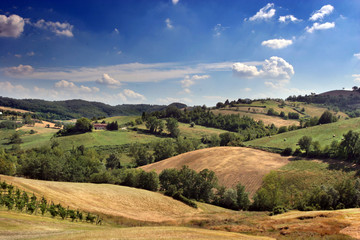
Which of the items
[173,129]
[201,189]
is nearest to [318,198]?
[201,189]

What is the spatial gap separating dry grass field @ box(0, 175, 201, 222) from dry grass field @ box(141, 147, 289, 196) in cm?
3123

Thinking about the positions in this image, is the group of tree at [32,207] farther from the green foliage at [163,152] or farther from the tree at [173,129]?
the tree at [173,129]

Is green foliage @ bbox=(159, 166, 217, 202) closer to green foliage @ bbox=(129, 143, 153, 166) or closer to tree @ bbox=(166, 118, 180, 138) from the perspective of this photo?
green foliage @ bbox=(129, 143, 153, 166)

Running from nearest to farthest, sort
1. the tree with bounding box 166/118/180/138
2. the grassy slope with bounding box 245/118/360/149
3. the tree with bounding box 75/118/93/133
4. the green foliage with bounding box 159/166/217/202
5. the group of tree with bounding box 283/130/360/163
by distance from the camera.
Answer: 1. the green foliage with bounding box 159/166/217/202
2. the group of tree with bounding box 283/130/360/163
3. the grassy slope with bounding box 245/118/360/149
4. the tree with bounding box 75/118/93/133
5. the tree with bounding box 166/118/180/138

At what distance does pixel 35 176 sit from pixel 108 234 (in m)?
60.6

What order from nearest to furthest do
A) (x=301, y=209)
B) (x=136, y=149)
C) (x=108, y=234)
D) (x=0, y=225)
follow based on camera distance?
(x=0, y=225), (x=108, y=234), (x=301, y=209), (x=136, y=149)

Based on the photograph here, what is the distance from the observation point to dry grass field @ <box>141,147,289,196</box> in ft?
250

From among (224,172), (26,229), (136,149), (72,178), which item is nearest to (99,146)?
(136,149)

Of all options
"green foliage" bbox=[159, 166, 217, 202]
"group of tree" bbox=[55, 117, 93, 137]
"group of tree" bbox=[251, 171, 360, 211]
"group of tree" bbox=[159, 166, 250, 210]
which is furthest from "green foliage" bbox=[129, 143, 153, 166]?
"group of tree" bbox=[251, 171, 360, 211]

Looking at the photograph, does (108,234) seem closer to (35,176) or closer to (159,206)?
(159,206)

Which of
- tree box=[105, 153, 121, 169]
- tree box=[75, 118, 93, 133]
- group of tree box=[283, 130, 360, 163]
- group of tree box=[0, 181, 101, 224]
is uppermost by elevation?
tree box=[75, 118, 93, 133]

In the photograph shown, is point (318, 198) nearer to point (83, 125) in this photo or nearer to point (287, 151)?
point (287, 151)

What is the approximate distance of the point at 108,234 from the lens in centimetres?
2409

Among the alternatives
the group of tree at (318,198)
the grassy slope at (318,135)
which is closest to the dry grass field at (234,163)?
the group of tree at (318,198)
